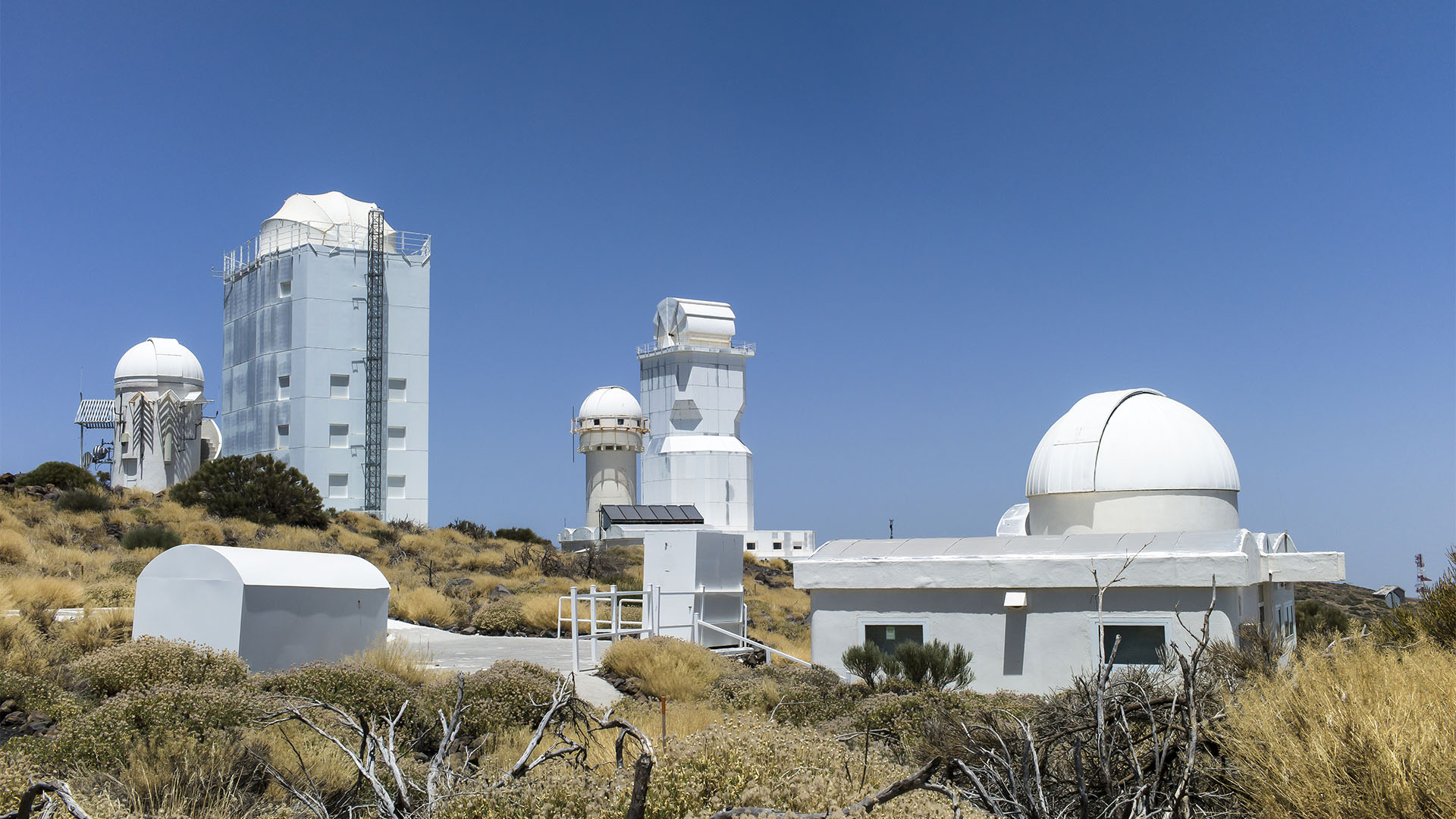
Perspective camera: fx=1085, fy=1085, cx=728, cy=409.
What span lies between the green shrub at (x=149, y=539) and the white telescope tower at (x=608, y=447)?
1135 inches

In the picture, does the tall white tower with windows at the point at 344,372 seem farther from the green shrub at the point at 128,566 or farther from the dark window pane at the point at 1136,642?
the dark window pane at the point at 1136,642

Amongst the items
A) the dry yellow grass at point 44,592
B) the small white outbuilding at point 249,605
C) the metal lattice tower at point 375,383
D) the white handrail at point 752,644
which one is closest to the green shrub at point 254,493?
the metal lattice tower at point 375,383

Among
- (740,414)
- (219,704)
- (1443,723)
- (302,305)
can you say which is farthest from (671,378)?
(1443,723)

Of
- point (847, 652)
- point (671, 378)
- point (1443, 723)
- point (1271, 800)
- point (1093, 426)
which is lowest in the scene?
point (847, 652)

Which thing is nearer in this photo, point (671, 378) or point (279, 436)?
point (279, 436)

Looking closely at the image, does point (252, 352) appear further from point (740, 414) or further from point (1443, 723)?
point (1443, 723)

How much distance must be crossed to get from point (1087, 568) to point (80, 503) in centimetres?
2445

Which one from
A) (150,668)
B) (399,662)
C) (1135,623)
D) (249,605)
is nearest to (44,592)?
(249,605)

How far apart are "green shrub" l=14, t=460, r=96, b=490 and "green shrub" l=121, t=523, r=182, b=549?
9.58 meters

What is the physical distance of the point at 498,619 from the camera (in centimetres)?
1936

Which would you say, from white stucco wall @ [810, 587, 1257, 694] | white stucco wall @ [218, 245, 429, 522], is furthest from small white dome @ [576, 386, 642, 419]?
white stucco wall @ [810, 587, 1257, 694]

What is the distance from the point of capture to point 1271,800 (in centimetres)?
458

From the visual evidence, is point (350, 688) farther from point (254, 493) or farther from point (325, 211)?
point (325, 211)

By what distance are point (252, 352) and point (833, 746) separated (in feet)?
146
